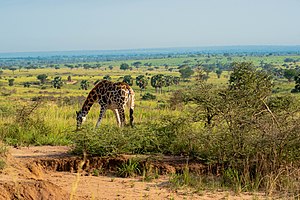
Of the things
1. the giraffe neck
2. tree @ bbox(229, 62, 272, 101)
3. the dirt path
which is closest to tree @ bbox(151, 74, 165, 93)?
the giraffe neck

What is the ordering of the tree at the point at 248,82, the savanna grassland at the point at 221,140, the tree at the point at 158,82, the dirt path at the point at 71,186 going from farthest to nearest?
the tree at the point at 158,82, the tree at the point at 248,82, the savanna grassland at the point at 221,140, the dirt path at the point at 71,186

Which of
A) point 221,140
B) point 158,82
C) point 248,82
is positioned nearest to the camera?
point 221,140

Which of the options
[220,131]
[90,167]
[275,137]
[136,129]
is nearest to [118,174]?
[90,167]

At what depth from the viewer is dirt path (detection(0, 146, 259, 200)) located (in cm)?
750

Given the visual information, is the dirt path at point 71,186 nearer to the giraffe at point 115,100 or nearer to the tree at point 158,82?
the giraffe at point 115,100

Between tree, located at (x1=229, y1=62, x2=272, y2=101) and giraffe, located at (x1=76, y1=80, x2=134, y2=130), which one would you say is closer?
tree, located at (x1=229, y1=62, x2=272, y2=101)

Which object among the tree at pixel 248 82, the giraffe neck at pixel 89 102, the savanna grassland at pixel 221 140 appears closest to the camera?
the savanna grassland at pixel 221 140

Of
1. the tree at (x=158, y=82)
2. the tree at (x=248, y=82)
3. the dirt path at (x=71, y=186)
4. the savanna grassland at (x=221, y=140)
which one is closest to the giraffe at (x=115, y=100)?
the savanna grassland at (x=221, y=140)

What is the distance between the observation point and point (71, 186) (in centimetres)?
921

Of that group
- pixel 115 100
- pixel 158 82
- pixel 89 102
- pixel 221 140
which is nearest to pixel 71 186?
pixel 221 140

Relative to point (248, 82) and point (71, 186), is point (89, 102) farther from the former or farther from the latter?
point (71, 186)

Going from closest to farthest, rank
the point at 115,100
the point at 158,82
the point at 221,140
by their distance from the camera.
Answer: the point at 221,140
the point at 115,100
the point at 158,82

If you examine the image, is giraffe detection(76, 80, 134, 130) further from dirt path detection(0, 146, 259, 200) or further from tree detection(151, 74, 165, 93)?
tree detection(151, 74, 165, 93)

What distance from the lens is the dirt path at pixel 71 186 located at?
7.50 metres
